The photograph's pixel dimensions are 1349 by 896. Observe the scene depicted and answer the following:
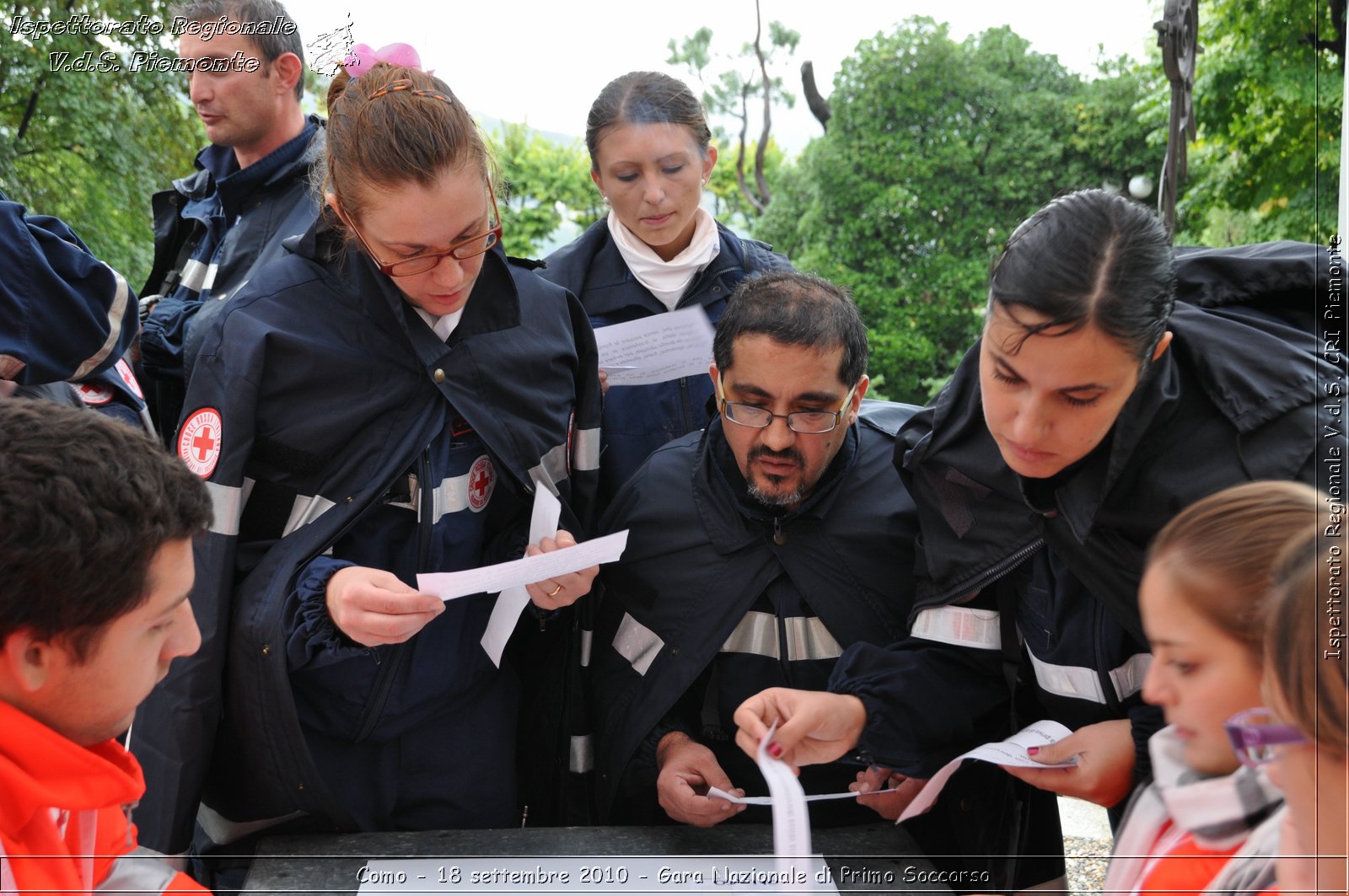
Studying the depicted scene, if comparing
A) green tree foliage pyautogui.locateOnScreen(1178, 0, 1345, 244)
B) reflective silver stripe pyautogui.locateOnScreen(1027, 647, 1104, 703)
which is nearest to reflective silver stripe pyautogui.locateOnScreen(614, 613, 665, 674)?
reflective silver stripe pyautogui.locateOnScreen(1027, 647, 1104, 703)

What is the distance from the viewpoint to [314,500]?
224 cm

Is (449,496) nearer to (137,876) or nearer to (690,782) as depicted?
(690,782)

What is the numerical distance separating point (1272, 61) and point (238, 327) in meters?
8.89

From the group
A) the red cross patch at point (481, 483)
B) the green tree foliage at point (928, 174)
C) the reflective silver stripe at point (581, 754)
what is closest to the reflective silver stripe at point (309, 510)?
the red cross patch at point (481, 483)

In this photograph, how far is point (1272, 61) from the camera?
861 cm

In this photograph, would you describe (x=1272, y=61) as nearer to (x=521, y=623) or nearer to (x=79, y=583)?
(x=521, y=623)

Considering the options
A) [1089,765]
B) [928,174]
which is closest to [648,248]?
[1089,765]

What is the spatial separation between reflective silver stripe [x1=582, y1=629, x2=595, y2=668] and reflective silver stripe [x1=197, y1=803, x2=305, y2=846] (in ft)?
2.33

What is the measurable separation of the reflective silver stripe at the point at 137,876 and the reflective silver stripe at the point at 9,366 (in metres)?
0.97

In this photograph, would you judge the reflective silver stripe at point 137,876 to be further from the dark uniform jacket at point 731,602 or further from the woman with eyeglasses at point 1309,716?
the woman with eyeglasses at point 1309,716

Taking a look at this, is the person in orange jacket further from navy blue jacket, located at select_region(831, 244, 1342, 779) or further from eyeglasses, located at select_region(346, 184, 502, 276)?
navy blue jacket, located at select_region(831, 244, 1342, 779)

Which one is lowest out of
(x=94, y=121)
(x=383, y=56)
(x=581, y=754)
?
(x=581, y=754)

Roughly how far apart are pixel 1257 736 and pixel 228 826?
6.65 ft

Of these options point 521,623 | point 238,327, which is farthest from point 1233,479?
point 238,327
